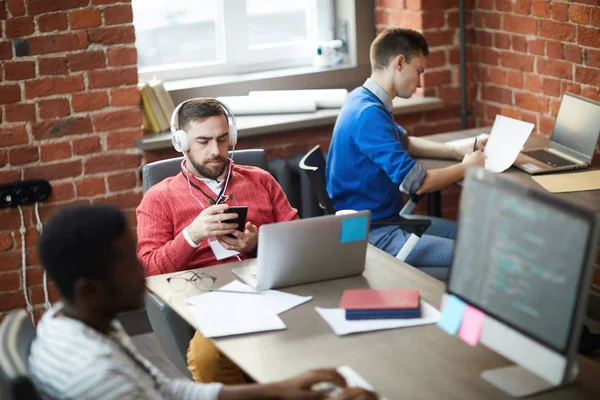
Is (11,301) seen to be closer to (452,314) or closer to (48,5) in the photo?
(48,5)

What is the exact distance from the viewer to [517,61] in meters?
4.30

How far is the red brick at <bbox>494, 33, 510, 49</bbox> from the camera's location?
4344 millimetres

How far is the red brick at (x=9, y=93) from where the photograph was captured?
3748mm

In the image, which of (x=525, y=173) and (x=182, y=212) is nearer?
(x=182, y=212)

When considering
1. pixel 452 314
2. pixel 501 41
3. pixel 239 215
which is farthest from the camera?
pixel 501 41

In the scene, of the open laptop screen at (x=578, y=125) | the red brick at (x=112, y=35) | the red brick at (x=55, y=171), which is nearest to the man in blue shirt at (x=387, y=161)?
the open laptop screen at (x=578, y=125)

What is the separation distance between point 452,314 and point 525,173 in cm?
153

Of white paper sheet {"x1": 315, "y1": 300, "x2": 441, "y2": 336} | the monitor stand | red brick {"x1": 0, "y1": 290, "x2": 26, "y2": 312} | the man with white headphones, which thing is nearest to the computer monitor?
the monitor stand

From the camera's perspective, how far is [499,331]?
6.51 ft

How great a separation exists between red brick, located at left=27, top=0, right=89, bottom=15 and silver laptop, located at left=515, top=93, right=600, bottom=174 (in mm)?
1924

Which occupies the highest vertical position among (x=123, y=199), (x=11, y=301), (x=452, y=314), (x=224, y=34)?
(x=224, y=34)

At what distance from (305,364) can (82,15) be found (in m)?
2.24

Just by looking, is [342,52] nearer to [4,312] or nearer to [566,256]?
[4,312]

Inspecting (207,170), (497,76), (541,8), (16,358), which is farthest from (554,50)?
(16,358)
